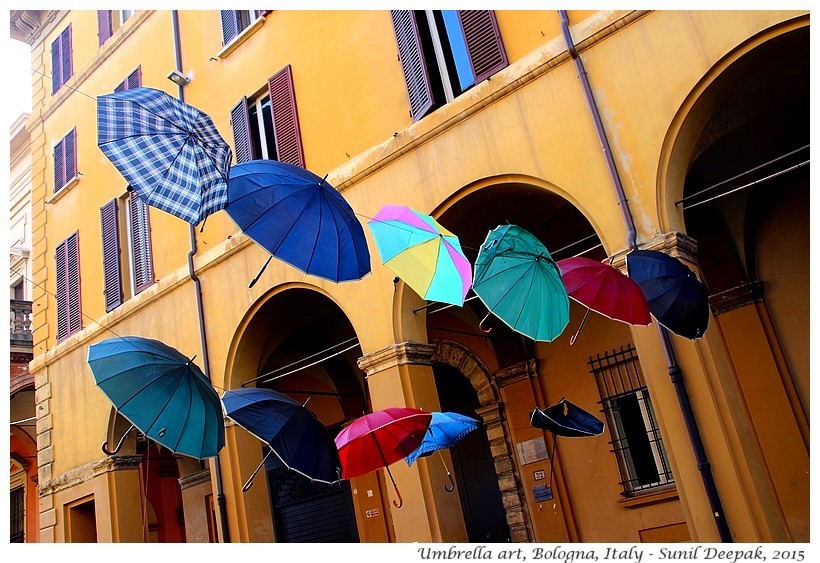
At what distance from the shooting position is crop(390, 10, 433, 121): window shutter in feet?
29.0

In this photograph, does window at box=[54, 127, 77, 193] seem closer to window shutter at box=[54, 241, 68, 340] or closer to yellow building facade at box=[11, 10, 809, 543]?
yellow building facade at box=[11, 10, 809, 543]

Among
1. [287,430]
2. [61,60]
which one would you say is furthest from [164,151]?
[61,60]

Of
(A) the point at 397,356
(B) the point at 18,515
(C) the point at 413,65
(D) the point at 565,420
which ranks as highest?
(C) the point at 413,65

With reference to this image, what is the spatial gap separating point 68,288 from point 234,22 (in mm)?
5747

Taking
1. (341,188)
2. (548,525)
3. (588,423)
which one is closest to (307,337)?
(341,188)

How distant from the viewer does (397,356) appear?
8.56m

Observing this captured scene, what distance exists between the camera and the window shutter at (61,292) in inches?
542

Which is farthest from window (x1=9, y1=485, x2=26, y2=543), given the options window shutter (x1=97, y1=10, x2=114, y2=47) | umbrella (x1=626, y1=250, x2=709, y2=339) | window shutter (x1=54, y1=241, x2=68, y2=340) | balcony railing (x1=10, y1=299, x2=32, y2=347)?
umbrella (x1=626, y1=250, x2=709, y2=339)

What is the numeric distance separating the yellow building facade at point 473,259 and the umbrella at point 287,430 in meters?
1.29

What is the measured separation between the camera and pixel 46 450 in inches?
524

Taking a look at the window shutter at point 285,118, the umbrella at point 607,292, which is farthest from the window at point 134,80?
the umbrella at point 607,292

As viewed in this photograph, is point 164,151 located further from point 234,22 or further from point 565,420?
point 234,22

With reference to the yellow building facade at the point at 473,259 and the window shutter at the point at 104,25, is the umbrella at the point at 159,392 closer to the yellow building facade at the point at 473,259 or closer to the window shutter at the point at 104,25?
the yellow building facade at the point at 473,259

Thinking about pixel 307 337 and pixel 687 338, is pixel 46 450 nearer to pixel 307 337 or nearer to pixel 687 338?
pixel 307 337
